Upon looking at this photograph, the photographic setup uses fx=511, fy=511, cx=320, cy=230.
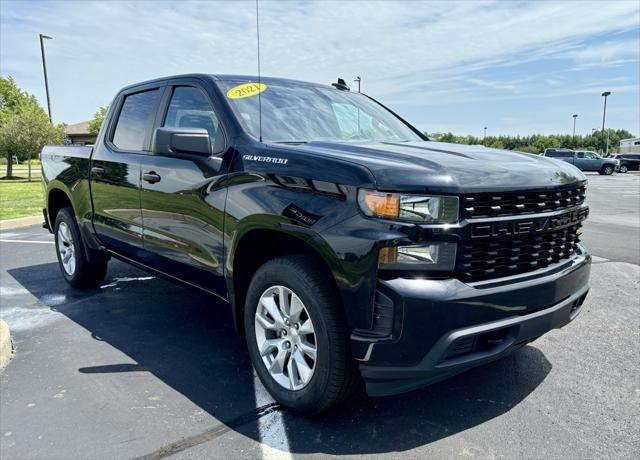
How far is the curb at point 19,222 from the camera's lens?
9.87 metres

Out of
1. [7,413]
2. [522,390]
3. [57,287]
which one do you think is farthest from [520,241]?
[57,287]

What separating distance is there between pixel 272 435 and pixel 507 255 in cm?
150

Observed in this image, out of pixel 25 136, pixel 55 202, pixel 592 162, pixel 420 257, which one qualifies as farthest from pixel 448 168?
pixel 592 162

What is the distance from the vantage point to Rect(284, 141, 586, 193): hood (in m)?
2.36

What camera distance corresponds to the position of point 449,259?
2352 mm

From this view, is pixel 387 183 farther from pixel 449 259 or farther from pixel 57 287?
pixel 57 287

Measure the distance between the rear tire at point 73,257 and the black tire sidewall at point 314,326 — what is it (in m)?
2.85

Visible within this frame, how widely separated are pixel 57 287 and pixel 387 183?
4575 millimetres

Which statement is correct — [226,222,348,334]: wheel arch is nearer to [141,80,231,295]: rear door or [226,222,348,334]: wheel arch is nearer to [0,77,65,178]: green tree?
[141,80,231,295]: rear door

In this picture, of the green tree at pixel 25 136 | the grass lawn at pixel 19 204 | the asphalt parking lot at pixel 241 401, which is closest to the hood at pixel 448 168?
the asphalt parking lot at pixel 241 401

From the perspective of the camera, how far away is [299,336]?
2734 mm

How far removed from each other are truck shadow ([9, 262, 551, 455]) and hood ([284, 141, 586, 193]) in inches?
49.8

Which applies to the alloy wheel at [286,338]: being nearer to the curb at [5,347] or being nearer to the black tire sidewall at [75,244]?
the curb at [5,347]

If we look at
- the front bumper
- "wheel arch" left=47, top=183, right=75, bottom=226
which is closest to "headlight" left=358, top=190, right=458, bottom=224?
the front bumper
